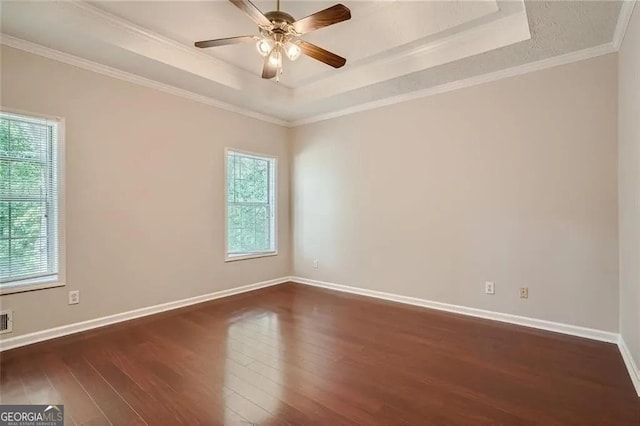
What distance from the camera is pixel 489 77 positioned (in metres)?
3.54

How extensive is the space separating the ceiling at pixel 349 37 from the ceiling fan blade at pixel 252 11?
549mm

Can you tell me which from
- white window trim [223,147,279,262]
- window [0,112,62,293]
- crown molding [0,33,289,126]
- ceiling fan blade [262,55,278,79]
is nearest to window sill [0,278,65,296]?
window [0,112,62,293]

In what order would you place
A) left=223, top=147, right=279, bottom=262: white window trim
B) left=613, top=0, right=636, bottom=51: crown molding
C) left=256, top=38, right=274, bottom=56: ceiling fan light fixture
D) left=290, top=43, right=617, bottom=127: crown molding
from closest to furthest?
1. left=613, top=0, right=636, bottom=51: crown molding
2. left=256, top=38, right=274, bottom=56: ceiling fan light fixture
3. left=290, top=43, right=617, bottom=127: crown molding
4. left=223, top=147, right=279, bottom=262: white window trim

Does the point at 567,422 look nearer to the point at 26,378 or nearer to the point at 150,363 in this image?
the point at 150,363

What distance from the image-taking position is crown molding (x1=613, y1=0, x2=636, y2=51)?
2334 mm

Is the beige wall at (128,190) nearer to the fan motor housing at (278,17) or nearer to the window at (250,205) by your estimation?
the window at (250,205)

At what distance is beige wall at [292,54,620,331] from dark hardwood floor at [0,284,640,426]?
510mm

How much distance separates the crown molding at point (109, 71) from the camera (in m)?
2.86

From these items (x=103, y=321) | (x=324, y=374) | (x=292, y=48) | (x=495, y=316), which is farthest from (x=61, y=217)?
(x=495, y=316)

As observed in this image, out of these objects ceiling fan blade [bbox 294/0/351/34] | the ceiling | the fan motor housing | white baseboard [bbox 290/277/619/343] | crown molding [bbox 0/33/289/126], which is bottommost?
white baseboard [bbox 290/277/619/343]

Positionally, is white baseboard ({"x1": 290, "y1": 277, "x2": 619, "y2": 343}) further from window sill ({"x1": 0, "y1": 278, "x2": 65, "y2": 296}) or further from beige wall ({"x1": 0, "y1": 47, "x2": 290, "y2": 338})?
window sill ({"x1": 0, "y1": 278, "x2": 65, "y2": 296})

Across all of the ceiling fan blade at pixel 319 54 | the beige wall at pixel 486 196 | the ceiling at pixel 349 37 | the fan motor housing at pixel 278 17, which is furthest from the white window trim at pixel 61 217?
the beige wall at pixel 486 196

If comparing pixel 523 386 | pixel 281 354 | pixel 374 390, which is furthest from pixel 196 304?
pixel 523 386

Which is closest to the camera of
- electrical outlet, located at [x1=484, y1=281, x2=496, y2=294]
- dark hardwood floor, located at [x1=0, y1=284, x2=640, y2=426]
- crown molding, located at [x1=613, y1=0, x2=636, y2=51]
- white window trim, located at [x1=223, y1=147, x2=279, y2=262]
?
dark hardwood floor, located at [x1=0, y1=284, x2=640, y2=426]
